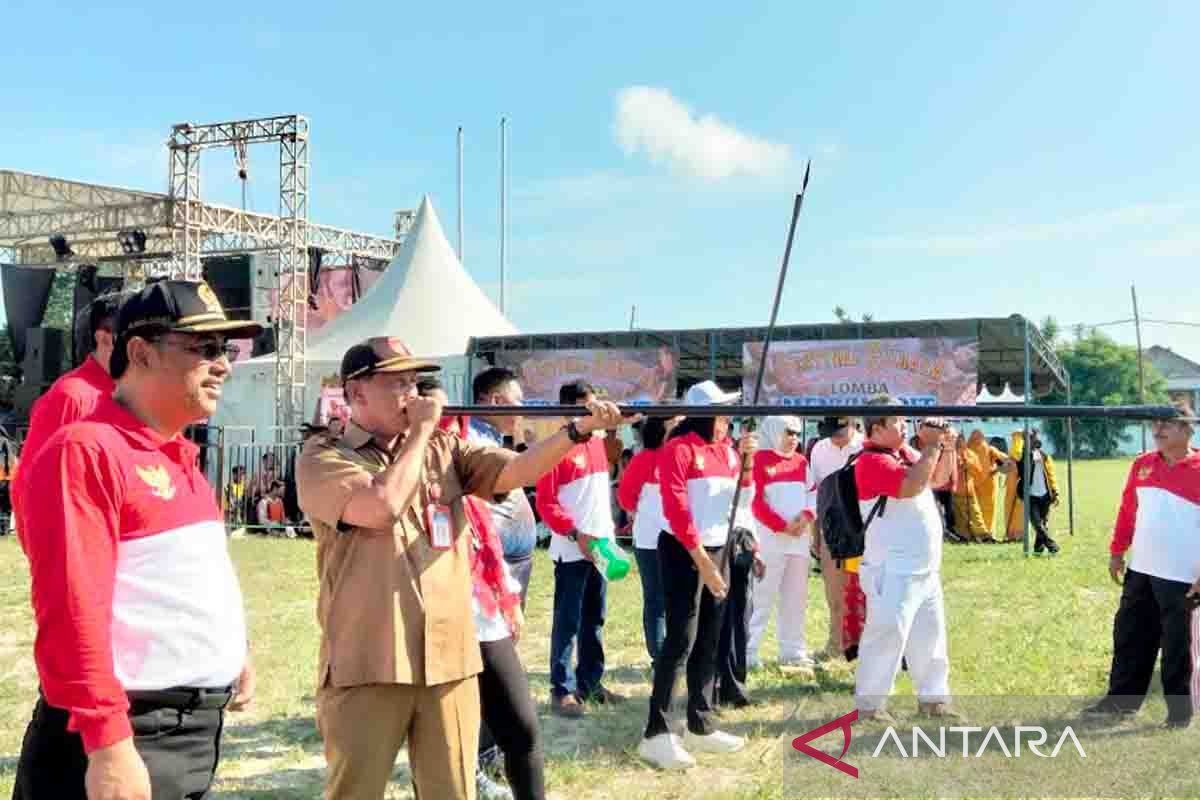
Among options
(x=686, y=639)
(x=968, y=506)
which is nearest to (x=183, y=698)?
(x=686, y=639)

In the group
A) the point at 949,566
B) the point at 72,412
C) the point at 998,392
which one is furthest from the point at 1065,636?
the point at 998,392

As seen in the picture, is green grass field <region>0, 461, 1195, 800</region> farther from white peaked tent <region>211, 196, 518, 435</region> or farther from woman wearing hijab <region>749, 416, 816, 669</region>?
white peaked tent <region>211, 196, 518, 435</region>

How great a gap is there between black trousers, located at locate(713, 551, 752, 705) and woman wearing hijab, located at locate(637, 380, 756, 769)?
69 cm

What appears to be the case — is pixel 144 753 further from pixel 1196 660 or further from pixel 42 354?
pixel 42 354

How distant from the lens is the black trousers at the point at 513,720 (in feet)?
11.3

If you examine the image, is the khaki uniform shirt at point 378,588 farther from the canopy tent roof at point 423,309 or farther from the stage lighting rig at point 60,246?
the stage lighting rig at point 60,246

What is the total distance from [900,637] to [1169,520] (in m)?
1.64

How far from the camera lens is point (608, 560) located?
225 inches

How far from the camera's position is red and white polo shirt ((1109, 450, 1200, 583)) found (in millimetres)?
5496

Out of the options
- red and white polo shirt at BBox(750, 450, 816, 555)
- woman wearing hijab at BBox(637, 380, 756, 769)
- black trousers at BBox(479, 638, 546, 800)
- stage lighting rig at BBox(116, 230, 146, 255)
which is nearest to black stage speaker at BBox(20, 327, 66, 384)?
stage lighting rig at BBox(116, 230, 146, 255)

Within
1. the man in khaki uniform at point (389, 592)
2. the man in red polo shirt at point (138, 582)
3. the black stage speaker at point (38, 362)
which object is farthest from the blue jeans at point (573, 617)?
the black stage speaker at point (38, 362)

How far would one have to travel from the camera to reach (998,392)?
70.8 feet

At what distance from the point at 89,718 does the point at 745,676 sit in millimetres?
5224

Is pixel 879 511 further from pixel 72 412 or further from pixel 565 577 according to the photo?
pixel 72 412
